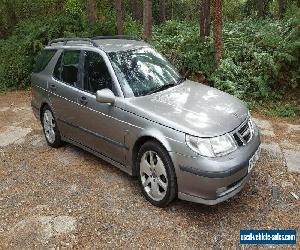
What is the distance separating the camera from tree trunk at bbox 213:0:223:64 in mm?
9573

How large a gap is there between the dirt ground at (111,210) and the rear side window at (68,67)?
1371 millimetres

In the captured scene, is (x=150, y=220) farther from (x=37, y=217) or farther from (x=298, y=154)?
(x=298, y=154)

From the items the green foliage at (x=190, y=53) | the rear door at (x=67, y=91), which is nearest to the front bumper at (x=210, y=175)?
the rear door at (x=67, y=91)

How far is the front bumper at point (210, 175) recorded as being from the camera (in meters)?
4.21

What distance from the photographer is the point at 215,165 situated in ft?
13.8

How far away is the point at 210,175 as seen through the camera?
4.20 metres

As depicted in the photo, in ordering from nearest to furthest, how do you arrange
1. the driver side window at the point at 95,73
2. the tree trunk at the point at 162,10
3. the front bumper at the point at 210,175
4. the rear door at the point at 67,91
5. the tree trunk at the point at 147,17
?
1. the front bumper at the point at 210,175
2. the driver side window at the point at 95,73
3. the rear door at the point at 67,91
4. the tree trunk at the point at 147,17
5. the tree trunk at the point at 162,10

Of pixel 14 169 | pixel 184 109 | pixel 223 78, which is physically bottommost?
pixel 14 169

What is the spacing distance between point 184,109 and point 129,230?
162cm

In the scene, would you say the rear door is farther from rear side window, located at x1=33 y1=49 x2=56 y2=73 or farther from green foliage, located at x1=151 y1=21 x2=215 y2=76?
green foliage, located at x1=151 y1=21 x2=215 y2=76

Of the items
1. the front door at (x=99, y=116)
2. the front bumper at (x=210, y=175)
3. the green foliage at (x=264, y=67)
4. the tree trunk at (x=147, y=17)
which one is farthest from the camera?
the tree trunk at (x=147, y=17)

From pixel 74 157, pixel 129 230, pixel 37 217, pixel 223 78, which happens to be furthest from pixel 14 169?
pixel 223 78

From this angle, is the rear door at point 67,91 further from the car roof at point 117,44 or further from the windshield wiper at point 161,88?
the windshield wiper at point 161,88

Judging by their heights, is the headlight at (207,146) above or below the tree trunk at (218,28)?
below
